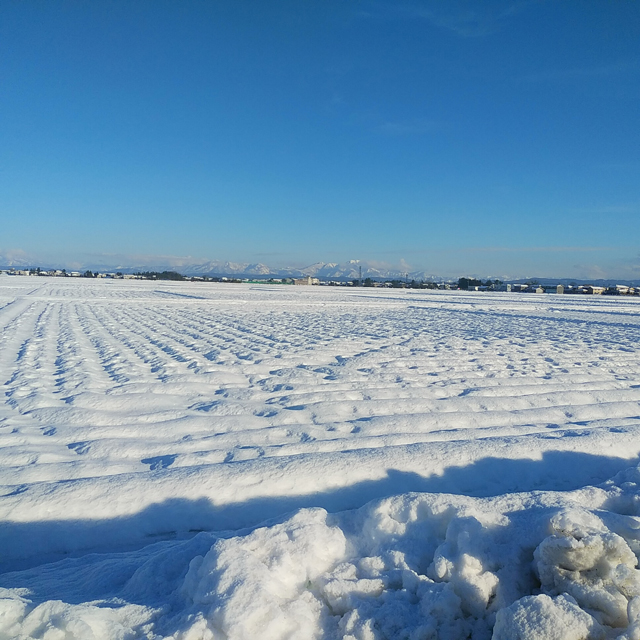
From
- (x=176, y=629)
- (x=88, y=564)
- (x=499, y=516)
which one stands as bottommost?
(x=88, y=564)

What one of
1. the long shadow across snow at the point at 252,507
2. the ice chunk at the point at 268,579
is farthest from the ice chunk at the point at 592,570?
the long shadow across snow at the point at 252,507

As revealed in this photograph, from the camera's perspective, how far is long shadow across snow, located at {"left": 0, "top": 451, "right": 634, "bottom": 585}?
2.43 metres

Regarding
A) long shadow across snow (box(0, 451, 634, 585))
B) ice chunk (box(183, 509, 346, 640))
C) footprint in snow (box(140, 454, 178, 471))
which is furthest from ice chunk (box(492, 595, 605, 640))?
footprint in snow (box(140, 454, 178, 471))

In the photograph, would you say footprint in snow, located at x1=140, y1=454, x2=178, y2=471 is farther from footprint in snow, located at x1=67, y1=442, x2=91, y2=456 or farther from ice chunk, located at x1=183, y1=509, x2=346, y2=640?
ice chunk, located at x1=183, y1=509, x2=346, y2=640

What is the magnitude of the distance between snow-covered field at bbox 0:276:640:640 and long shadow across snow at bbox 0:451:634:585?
0.01 m

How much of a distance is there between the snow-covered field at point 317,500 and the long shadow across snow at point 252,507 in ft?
0.04

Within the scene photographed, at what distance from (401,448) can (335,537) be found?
4.43 ft

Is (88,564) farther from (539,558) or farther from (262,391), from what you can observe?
(262,391)

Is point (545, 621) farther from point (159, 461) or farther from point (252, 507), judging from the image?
point (159, 461)

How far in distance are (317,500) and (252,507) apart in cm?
39

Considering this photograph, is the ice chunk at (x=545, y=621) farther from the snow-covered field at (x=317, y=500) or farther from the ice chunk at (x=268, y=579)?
the ice chunk at (x=268, y=579)

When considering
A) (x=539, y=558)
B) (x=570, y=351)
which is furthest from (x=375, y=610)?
(x=570, y=351)

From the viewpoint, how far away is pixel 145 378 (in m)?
5.40

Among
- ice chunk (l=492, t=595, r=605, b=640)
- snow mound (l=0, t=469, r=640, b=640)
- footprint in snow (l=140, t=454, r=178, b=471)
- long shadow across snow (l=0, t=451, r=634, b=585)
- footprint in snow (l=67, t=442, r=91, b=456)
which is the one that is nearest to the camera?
ice chunk (l=492, t=595, r=605, b=640)
